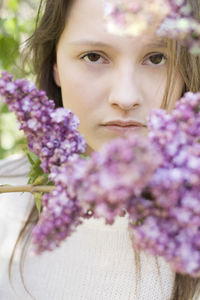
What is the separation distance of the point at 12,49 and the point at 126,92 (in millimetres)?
1168

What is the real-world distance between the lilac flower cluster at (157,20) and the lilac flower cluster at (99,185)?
0.44 ft

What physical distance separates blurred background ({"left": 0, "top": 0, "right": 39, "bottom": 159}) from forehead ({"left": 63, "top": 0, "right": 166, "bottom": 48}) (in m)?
0.67

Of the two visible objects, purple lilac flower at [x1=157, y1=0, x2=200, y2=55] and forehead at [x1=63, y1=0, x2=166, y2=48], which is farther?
forehead at [x1=63, y1=0, x2=166, y2=48]

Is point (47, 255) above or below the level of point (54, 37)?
below

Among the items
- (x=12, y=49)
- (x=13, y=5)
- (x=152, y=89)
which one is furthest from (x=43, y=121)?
(x=13, y=5)

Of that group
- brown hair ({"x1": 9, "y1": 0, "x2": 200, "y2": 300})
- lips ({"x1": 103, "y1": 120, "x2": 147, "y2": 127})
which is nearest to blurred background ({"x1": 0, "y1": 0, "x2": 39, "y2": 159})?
brown hair ({"x1": 9, "y1": 0, "x2": 200, "y2": 300})

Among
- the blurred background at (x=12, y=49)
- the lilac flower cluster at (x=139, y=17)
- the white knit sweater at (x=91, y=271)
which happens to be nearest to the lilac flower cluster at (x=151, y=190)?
the lilac flower cluster at (x=139, y=17)

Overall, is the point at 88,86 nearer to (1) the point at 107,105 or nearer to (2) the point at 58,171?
(1) the point at 107,105

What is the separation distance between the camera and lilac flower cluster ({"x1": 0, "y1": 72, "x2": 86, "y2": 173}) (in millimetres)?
606

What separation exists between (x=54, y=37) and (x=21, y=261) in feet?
2.75

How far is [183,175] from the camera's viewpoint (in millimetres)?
440

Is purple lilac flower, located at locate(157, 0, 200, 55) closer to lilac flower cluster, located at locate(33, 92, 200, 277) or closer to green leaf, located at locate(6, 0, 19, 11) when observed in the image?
lilac flower cluster, located at locate(33, 92, 200, 277)

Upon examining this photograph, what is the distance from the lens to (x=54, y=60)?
68.6 inches

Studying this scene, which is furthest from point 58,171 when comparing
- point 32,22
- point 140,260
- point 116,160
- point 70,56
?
point 32,22
